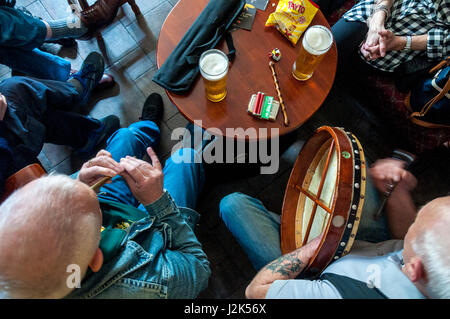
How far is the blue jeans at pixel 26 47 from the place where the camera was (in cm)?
162

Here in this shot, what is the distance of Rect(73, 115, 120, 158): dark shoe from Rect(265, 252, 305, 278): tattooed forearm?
159cm

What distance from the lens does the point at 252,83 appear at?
4.63 feet

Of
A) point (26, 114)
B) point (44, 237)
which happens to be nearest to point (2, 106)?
point (26, 114)

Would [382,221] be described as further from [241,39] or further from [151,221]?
[241,39]

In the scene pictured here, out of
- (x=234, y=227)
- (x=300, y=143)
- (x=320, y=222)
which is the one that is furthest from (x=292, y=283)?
(x=300, y=143)

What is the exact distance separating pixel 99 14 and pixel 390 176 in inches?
86.2

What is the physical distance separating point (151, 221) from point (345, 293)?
2.63 ft

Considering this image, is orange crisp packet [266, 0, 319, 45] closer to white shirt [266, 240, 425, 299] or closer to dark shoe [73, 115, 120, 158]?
white shirt [266, 240, 425, 299]

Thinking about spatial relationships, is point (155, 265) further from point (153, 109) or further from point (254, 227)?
point (153, 109)

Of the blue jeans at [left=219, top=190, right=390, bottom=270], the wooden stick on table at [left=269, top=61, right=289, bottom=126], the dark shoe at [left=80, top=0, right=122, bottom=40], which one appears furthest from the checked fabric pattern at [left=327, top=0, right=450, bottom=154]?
the dark shoe at [left=80, top=0, right=122, bottom=40]

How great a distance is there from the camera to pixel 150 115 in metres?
2.04

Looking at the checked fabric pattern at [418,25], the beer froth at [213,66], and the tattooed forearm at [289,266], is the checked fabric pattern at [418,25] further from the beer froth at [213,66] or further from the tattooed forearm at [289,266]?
the tattooed forearm at [289,266]

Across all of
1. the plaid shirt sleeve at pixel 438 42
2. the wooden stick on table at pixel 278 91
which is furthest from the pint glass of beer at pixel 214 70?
the plaid shirt sleeve at pixel 438 42

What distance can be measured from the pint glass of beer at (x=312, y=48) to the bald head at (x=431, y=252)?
31.5 inches
